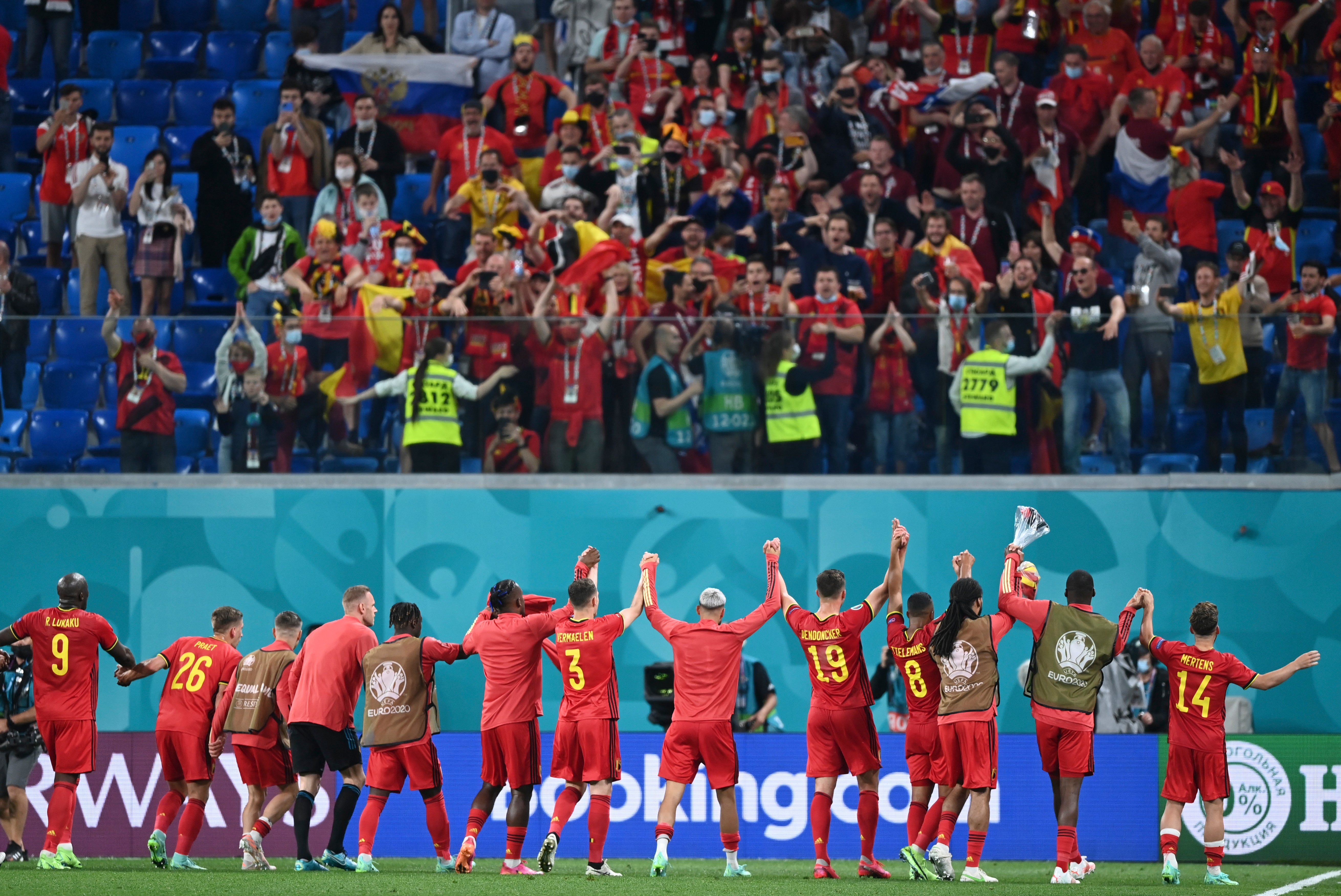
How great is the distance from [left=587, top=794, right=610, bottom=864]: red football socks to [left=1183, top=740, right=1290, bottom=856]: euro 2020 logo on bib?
563 cm

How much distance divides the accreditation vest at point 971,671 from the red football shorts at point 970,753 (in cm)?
12

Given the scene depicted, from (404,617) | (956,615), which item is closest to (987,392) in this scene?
(956,615)

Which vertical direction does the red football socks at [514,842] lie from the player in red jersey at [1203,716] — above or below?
below

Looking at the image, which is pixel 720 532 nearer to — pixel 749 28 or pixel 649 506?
pixel 649 506

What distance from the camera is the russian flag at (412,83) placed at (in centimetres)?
2036

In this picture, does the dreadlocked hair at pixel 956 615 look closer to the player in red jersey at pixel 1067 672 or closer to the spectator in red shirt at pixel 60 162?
the player in red jersey at pixel 1067 672

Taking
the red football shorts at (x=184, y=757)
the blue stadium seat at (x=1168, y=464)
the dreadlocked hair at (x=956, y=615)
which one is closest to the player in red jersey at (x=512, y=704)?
the red football shorts at (x=184, y=757)

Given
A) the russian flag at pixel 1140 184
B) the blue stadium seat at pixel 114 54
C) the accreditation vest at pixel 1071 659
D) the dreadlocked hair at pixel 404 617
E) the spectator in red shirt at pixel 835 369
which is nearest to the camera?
the accreditation vest at pixel 1071 659

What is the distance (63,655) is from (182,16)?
13.8 metres

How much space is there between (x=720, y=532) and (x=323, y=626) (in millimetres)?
5079

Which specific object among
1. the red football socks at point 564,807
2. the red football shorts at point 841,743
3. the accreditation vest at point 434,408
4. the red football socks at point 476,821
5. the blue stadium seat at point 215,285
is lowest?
the red football socks at point 476,821

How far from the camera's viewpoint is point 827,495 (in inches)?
617

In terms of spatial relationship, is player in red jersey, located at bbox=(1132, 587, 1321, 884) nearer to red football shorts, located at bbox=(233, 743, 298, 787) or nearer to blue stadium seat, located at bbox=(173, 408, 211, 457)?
red football shorts, located at bbox=(233, 743, 298, 787)

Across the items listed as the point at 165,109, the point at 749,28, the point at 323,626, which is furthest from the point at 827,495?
the point at 165,109
